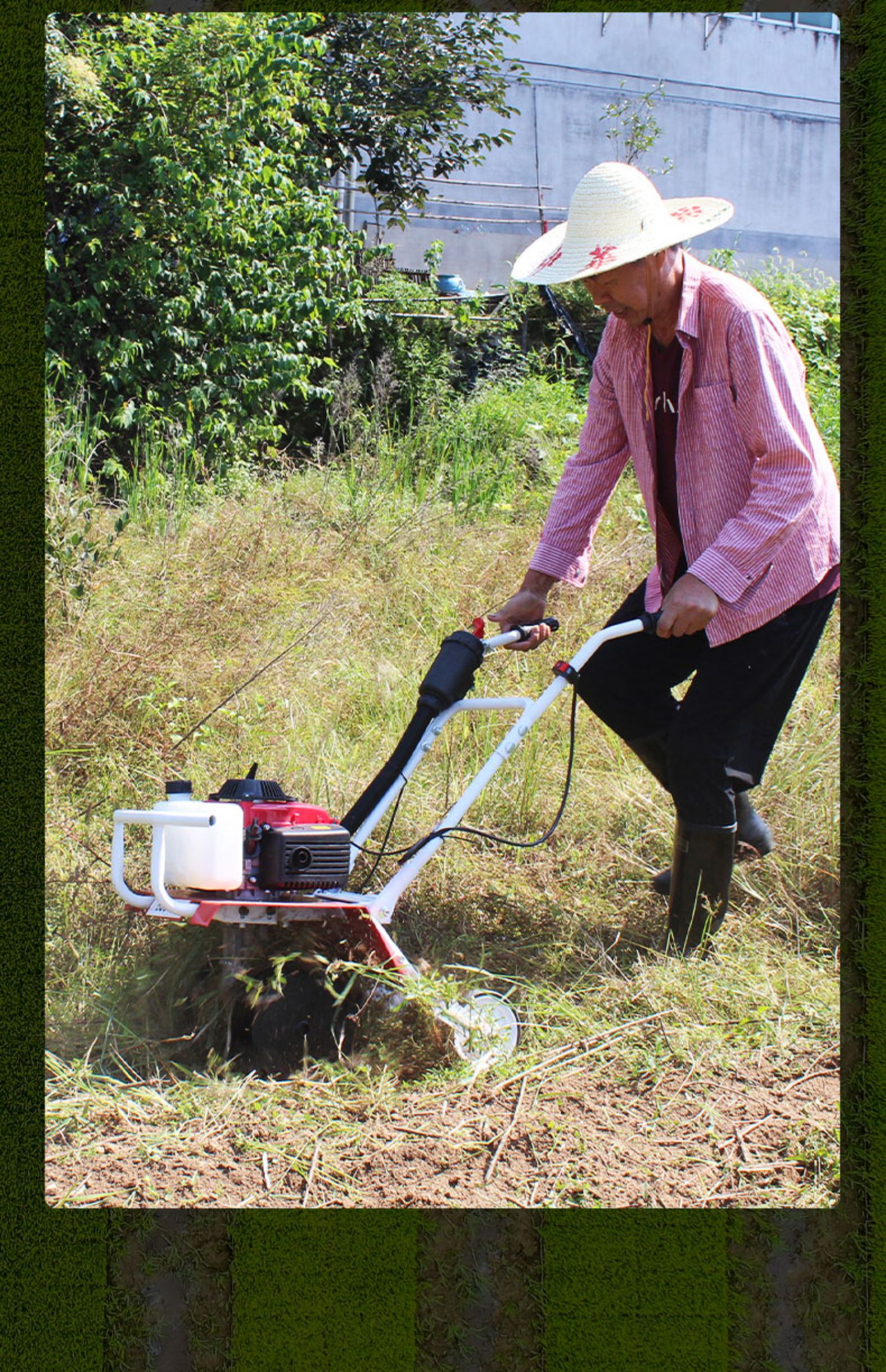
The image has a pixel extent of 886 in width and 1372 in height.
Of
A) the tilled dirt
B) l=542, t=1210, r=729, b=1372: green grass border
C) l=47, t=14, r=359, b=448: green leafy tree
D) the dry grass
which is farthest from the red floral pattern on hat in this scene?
l=47, t=14, r=359, b=448: green leafy tree

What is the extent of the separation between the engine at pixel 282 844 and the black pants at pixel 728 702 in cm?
87

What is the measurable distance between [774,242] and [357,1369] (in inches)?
264

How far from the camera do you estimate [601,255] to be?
2547mm

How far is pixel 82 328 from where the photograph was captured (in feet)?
18.1

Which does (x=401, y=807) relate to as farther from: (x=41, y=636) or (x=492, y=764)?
(x=41, y=636)

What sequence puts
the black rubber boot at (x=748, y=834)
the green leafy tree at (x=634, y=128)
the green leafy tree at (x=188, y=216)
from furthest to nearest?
the green leafy tree at (x=188, y=216)
the green leafy tree at (x=634, y=128)
the black rubber boot at (x=748, y=834)

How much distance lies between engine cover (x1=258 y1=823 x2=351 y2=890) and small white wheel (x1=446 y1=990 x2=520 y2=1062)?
42 centimetres

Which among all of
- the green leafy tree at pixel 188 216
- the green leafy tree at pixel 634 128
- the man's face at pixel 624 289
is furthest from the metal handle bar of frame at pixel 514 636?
the green leafy tree at pixel 188 216

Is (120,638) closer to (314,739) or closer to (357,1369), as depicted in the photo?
(314,739)

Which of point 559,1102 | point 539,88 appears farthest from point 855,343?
point 539,88

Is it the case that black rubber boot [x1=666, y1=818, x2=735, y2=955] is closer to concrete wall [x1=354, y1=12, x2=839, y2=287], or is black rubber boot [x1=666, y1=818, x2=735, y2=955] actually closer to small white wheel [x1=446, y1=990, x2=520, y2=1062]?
small white wheel [x1=446, y1=990, x2=520, y2=1062]

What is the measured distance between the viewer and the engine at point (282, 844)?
2.36 m

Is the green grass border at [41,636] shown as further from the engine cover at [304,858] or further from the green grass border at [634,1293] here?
the engine cover at [304,858]

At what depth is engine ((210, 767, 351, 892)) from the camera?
2.36 metres
